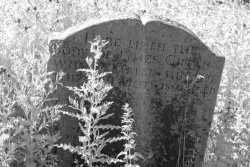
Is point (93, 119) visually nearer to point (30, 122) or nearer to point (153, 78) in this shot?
point (30, 122)

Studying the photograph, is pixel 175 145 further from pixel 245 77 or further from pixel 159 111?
pixel 245 77

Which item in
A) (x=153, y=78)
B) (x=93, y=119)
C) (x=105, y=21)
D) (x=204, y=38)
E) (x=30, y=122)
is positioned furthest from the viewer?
(x=204, y=38)

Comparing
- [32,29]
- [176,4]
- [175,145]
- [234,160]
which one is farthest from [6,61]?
[176,4]

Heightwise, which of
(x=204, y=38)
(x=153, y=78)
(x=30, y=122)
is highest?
(x=204, y=38)

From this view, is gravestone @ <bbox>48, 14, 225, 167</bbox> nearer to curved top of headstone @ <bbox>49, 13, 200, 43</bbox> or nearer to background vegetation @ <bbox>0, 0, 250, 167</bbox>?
curved top of headstone @ <bbox>49, 13, 200, 43</bbox>

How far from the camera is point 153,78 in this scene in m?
3.93

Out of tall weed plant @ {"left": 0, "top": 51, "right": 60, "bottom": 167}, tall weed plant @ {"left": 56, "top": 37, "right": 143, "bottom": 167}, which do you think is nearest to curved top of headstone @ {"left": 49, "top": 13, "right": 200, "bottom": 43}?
Result: tall weed plant @ {"left": 56, "top": 37, "right": 143, "bottom": 167}

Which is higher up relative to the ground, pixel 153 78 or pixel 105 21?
pixel 105 21

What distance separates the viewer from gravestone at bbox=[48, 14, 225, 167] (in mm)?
3695

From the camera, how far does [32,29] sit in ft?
17.0

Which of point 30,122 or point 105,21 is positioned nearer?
point 30,122

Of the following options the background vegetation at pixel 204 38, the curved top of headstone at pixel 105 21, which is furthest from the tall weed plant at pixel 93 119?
the background vegetation at pixel 204 38

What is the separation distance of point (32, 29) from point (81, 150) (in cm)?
223

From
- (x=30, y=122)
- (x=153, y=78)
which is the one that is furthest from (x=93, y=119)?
(x=153, y=78)
